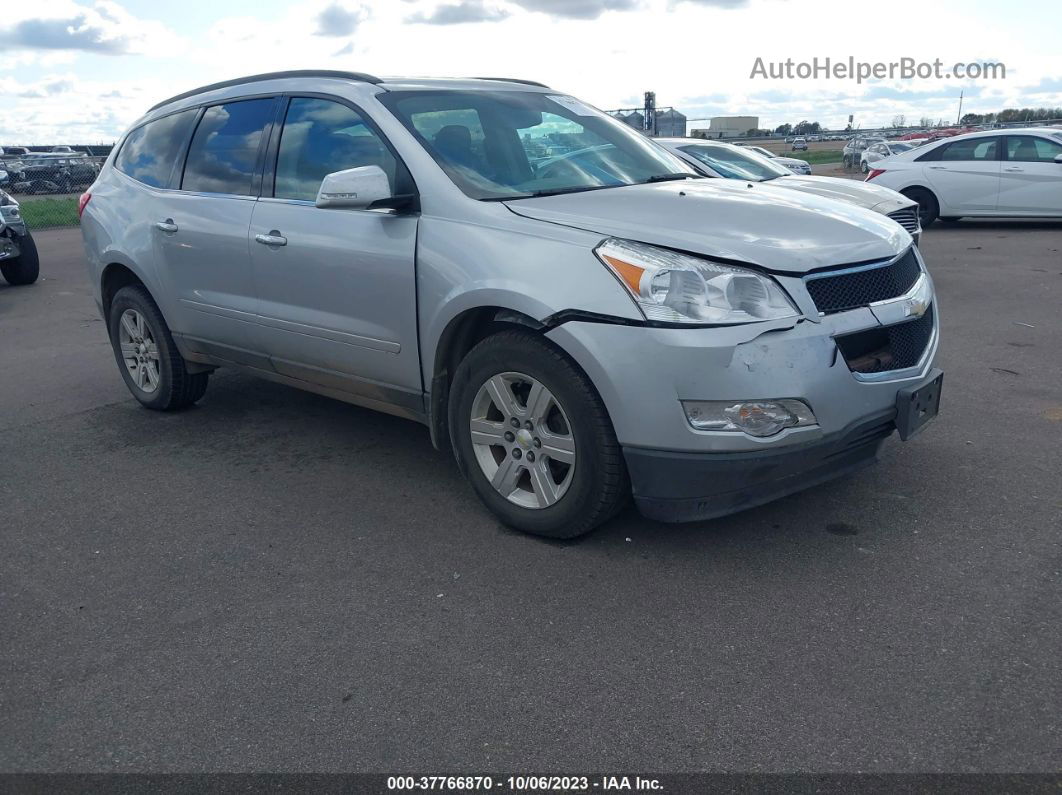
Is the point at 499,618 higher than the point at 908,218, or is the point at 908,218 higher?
the point at 908,218

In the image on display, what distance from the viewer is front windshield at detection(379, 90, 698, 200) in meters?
4.16

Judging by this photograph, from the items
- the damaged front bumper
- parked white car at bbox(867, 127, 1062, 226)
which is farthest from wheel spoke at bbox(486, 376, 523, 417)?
parked white car at bbox(867, 127, 1062, 226)

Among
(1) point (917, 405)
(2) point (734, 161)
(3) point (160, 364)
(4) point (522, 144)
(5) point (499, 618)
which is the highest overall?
(4) point (522, 144)

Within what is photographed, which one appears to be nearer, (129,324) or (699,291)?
(699,291)

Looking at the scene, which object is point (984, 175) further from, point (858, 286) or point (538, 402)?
point (538, 402)

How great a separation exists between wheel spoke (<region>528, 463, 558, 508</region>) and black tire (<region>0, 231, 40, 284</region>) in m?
10.3

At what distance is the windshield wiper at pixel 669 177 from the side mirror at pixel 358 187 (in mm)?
1291

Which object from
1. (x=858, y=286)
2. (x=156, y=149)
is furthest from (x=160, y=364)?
(x=858, y=286)

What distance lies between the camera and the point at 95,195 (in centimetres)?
599

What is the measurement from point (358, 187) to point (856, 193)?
254 inches

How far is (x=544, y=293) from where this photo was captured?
3.52 meters

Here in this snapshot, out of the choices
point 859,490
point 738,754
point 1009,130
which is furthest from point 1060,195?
point 738,754

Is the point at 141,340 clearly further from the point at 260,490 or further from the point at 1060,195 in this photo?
the point at 1060,195

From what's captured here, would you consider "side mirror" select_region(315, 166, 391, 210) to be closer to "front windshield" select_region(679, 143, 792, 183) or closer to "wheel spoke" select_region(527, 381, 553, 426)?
"wheel spoke" select_region(527, 381, 553, 426)
